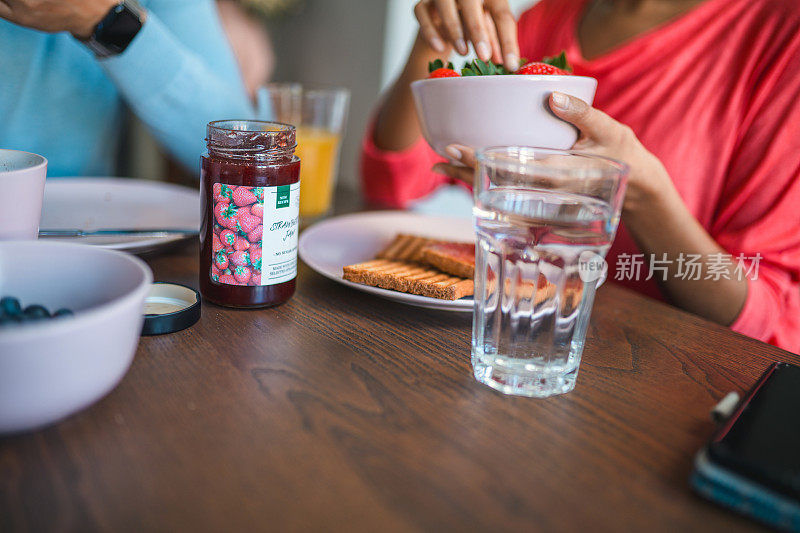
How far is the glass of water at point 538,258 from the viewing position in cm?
48

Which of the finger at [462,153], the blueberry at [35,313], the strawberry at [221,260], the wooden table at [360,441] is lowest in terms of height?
the wooden table at [360,441]

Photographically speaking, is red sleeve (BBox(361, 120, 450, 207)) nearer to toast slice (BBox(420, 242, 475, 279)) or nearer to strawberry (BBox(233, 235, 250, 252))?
toast slice (BBox(420, 242, 475, 279))

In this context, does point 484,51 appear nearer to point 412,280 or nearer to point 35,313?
point 412,280

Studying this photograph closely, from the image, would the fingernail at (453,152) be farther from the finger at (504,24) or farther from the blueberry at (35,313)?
the blueberry at (35,313)

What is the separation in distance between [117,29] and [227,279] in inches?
20.6

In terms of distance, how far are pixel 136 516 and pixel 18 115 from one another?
101 centimetres

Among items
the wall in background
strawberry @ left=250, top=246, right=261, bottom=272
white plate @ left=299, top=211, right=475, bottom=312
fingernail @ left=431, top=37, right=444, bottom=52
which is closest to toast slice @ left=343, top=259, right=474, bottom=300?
white plate @ left=299, top=211, right=475, bottom=312

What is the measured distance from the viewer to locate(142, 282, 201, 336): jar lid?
55 cm

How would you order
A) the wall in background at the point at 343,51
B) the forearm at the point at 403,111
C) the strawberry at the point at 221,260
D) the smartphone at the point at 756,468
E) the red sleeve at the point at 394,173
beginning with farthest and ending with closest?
the wall in background at the point at 343,51 → the red sleeve at the point at 394,173 → the forearm at the point at 403,111 → the strawberry at the point at 221,260 → the smartphone at the point at 756,468

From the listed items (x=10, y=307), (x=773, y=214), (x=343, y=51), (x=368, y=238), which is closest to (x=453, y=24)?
(x=368, y=238)

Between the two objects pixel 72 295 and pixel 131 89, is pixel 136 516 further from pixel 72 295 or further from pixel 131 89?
pixel 131 89

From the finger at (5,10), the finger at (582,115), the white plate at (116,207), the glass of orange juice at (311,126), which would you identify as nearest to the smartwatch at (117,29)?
the finger at (5,10)

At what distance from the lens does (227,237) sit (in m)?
0.58

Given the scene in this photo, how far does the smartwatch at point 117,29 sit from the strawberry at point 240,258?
20.0 inches
